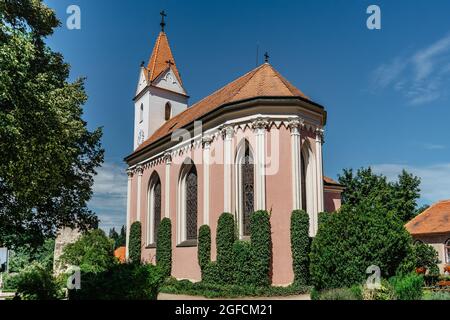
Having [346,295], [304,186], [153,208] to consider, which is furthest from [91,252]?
[346,295]

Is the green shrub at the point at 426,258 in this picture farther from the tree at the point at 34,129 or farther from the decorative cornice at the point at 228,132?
the tree at the point at 34,129

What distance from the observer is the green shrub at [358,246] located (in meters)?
13.2

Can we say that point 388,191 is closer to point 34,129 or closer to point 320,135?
point 320,135

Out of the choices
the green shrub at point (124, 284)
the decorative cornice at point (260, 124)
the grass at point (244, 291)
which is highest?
the decorative cornice at point (260, 124)

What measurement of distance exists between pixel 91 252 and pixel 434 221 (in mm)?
26729

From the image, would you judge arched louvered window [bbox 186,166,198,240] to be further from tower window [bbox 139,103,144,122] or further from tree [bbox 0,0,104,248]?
tower window [bbox 139,103,144,122]

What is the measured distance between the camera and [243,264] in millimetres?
18609

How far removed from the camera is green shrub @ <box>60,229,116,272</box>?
77.4 ft

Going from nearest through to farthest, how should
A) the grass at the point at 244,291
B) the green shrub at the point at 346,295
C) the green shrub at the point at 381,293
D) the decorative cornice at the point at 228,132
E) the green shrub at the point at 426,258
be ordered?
the green shrub at the point at 346,295 < the green shrub at the point at 381,293 < the grass at the point at 244,291 < the decorative cornice at the point at 228,132 < the green shrub at the point at 426,258

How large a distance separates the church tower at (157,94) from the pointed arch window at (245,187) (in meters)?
16.5

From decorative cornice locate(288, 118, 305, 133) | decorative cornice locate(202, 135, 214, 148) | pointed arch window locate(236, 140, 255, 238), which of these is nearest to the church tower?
decorative cornice locate(202, 135, 214, 148)

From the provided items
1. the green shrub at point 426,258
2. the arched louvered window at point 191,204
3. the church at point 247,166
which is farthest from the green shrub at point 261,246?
the green shrub at point 426,258
